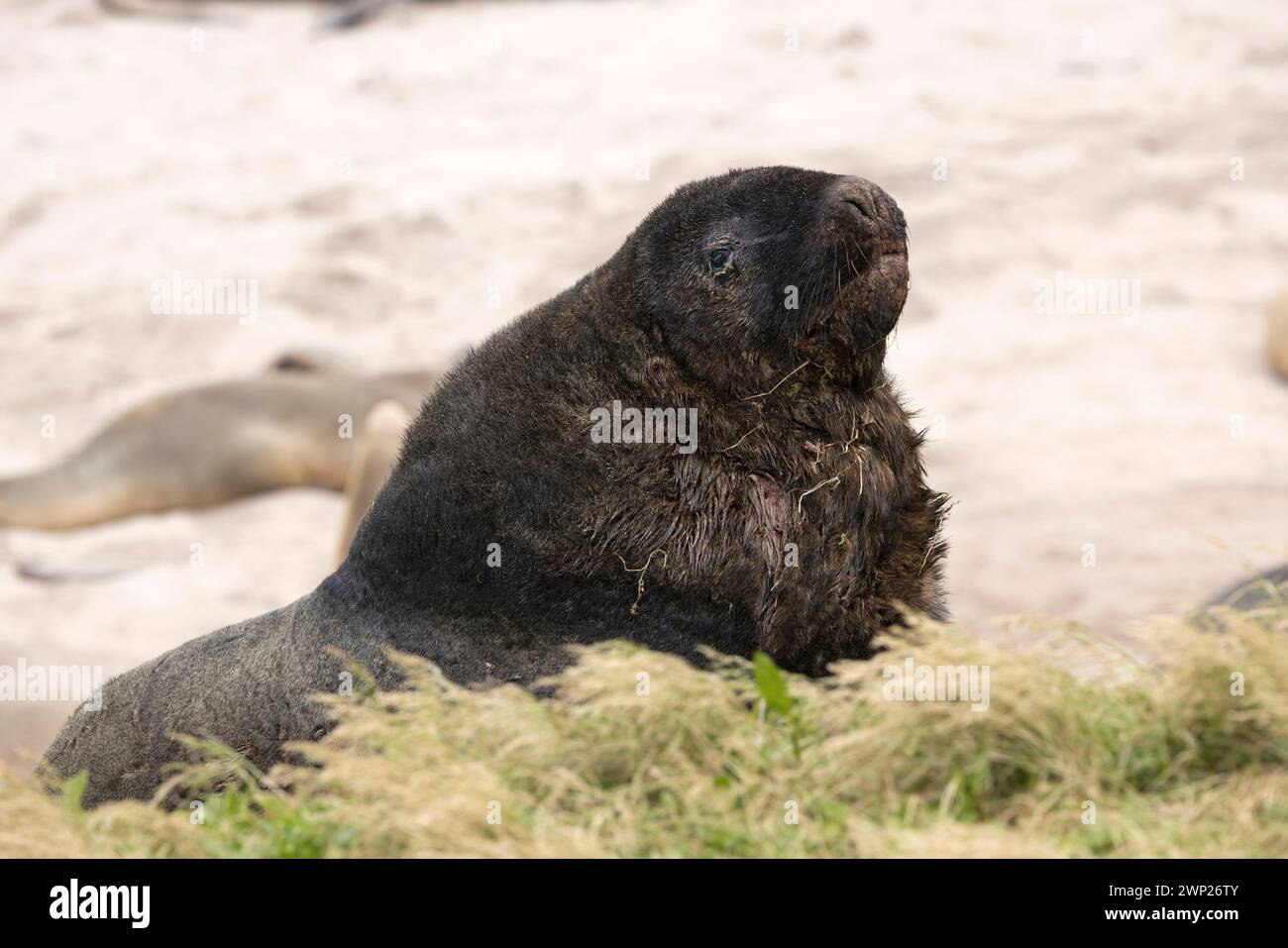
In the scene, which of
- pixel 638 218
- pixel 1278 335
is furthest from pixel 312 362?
pixel 1278 335

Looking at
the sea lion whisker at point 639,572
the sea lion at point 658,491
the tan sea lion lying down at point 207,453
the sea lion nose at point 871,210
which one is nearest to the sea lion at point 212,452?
the tan sea lion lying down at point 207,453

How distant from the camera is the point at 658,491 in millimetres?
3846

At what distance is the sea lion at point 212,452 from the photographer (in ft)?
39.2

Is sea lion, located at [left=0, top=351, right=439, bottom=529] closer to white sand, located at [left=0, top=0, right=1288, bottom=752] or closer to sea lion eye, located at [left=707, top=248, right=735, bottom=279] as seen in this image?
white sand, located at [left=0, top=0, right=1288, bottom=752]

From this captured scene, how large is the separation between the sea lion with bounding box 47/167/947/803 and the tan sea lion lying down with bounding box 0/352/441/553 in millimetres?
7689

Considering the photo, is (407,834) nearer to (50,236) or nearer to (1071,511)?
(1071,511)

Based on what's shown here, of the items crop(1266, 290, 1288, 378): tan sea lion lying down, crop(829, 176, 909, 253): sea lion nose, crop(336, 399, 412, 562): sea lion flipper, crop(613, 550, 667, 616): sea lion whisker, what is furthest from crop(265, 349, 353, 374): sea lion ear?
crop(613, 550, 667, 616): sea lion whisker

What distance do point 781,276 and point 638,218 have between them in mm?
10284

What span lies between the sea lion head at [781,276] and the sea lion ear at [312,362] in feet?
29.6

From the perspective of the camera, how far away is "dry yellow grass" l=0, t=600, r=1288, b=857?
234 centimetres

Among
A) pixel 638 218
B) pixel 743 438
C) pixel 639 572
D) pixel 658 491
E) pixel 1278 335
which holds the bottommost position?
pixel 639 572

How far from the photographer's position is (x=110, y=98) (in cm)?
1805

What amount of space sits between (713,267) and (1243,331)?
847 centimetres

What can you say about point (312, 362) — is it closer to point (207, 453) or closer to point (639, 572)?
point (207, 453)
